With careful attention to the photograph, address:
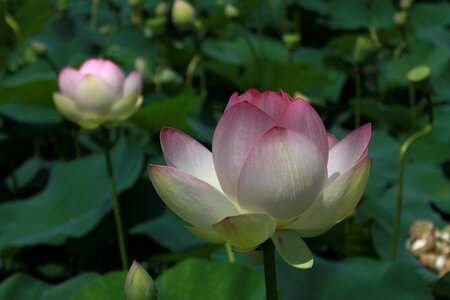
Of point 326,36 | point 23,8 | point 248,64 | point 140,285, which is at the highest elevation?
point 140,285

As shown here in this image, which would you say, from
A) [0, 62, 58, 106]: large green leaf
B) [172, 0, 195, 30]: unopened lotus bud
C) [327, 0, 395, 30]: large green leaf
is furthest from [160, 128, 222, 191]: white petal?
[327, 0, 395, 30]: large green leaf

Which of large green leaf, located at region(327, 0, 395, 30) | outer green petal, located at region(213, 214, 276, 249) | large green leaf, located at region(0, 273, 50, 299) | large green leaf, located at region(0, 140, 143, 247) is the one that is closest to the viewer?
outer green petal, located at region(213, 214, 276, 249)

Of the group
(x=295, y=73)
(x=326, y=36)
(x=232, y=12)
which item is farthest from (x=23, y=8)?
(x=326, y=36)

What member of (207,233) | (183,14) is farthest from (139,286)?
(183,14)

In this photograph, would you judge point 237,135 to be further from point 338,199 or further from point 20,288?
point 20,288

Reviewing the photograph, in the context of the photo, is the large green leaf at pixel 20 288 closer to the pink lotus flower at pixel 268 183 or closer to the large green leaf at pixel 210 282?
the large green leaf at pixel 210 282

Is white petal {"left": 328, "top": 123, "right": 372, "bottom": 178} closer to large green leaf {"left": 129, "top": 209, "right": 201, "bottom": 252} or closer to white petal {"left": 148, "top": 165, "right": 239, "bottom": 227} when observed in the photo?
white petal {"left": 148, "top": 165, "right": 239, "bottom": 227}

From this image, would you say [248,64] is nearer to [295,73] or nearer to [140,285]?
[295,73]
